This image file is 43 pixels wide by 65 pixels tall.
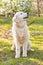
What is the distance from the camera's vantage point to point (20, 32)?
5.54 meters

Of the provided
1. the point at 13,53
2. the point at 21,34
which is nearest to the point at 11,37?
the point at 13,53

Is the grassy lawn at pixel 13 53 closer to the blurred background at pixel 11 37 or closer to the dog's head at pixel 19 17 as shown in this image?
the blurred background at pixel 11 37

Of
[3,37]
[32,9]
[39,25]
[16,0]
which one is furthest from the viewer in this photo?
[32,9]

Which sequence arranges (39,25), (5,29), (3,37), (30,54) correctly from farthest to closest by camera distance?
1. (39,25)
2. (5,29)
3. (3,37)
4. (30,54)

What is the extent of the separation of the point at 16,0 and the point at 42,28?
9.55ft

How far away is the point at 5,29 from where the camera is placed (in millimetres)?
9805

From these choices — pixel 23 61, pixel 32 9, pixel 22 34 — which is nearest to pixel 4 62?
pixel 23 61

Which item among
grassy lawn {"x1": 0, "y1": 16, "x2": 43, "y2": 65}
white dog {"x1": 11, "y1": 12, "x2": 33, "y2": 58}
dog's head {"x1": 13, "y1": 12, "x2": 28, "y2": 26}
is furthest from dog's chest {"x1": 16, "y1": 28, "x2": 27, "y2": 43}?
grassy lawn {"x1": 0, "y1": 16, "x2": 43, "y2": 65}

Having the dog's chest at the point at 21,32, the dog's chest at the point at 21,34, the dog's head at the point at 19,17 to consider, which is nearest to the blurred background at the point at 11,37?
the dog's chest at the point at 21,34

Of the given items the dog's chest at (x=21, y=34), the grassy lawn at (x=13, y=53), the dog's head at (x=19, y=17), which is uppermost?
the dog's head at (x=19, y=17)

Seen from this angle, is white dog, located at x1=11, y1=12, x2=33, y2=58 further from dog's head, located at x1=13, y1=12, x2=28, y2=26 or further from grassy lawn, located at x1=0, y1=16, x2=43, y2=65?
grassy lawn, located at x1=0, y1=16, x2=43, y2=65

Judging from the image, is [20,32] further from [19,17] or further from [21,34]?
[19,17]

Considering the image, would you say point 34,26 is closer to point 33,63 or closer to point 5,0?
point 5,0

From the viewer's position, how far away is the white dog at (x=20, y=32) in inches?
211
